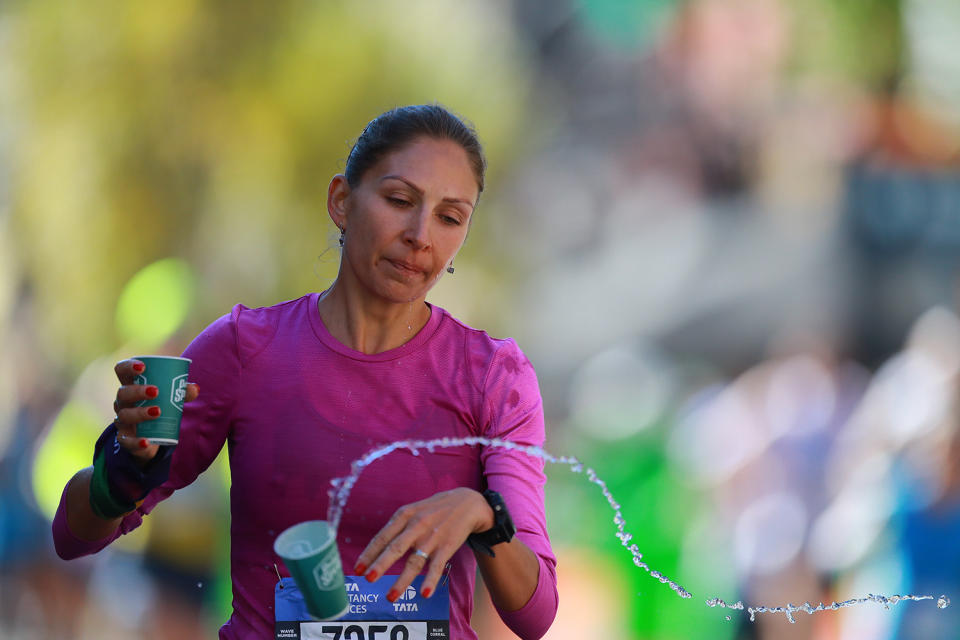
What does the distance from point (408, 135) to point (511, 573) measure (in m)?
0.76

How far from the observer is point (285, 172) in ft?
14.1

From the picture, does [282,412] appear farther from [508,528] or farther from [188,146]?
[188,146]

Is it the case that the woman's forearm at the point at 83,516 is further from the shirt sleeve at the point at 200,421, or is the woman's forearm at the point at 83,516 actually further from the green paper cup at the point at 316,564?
the green paper cup at the point at 316,564

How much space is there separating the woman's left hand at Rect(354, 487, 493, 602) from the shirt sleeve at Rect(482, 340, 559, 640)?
0.66 ft

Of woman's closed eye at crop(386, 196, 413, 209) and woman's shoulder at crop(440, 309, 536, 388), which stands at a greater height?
woman's closed eye at crop(386, 196, 413, 209)

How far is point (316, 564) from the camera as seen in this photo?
1.26m

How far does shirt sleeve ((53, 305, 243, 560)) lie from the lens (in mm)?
1686

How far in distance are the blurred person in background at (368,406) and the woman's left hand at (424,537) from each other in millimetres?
143

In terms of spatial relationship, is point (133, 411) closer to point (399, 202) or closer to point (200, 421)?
point (200, 421)

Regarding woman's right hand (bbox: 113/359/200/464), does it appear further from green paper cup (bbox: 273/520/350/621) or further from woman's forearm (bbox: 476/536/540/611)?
woman's forearm (bbox: 476/536/540/611)

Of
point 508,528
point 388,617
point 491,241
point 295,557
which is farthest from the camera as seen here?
point 491,241

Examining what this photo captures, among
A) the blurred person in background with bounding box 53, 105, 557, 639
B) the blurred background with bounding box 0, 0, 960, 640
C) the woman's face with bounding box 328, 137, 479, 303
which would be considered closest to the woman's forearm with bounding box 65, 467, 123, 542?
the blurred person in background with bounding box 53, 105, 557, 639

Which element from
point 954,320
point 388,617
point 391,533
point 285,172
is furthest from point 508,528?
point 954,320

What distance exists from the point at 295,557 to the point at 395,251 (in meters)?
0.61
